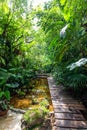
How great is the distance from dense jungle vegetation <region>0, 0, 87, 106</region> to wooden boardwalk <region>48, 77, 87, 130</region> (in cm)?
39

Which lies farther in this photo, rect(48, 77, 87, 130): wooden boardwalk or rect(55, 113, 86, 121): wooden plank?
rect(55, 113, 86, 121): wooden plank

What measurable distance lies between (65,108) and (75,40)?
1.45 m

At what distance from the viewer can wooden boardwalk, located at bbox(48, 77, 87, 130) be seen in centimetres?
285

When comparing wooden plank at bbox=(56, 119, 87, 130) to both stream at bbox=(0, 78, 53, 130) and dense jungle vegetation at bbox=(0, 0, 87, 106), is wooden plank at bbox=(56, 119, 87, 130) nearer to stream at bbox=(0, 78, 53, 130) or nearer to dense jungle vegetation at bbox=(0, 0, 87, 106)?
stream at bbox=(0, 78, 53, 130)

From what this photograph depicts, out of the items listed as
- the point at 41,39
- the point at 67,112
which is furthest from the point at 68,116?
the point at 41,39

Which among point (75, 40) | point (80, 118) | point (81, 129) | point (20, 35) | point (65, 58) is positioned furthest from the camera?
point (20, 35)

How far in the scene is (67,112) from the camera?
3.44 m

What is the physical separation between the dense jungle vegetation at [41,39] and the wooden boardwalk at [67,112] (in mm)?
388

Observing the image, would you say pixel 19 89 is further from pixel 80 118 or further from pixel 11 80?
pixel 80 118

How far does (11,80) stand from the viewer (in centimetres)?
627

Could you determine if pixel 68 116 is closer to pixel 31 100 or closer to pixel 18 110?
pixel 18 110

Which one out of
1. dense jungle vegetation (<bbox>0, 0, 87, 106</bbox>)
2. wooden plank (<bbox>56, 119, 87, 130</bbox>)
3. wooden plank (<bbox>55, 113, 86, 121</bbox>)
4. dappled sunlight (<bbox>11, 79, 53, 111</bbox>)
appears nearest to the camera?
wooden plank (<bbox>56, 119, 87, 130</bbox>)

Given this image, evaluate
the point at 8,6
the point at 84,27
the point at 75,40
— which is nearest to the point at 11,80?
the point at 8,6

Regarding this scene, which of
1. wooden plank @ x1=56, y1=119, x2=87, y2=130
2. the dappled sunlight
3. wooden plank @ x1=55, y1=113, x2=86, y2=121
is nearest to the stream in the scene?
the dappled sunlight
